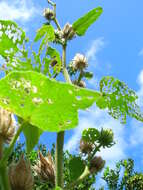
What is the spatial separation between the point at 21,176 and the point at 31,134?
0.09m

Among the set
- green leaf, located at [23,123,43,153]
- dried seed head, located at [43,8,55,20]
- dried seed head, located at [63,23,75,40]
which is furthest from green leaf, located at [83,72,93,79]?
green leaf, located at [23,123,43,153]

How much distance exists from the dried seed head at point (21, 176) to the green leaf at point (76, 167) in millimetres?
565

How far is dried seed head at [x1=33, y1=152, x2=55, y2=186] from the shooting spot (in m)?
0.99

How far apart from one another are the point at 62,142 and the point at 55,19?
84cm

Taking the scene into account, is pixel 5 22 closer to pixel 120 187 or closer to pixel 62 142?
pixel 62 142

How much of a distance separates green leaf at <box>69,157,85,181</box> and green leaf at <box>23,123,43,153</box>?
1.74 feet

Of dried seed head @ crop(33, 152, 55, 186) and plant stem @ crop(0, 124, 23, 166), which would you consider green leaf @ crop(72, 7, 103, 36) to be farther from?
plant stem @ crop(0, 124, 23, 166)

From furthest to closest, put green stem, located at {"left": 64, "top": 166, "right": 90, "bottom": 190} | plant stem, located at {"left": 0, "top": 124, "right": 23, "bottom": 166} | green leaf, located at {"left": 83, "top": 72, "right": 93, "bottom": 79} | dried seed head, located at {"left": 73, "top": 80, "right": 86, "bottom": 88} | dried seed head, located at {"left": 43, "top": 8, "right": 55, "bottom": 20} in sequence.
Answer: dried seed head, located at {"left": 43, "top": 8, "right": 55, "bottom": 20} → green leaf, located at {"left": 83, "top": 72, "right": 93, "bottom": 79} → dried seed head, located at {"left": 73, "top": 80, "right": 86, "bottom": 88} → green stem, located at {"left": 64, "top": 166, "right": 90, "bottom": 190} → plant stem, located at {"left": 0, "top": 124, "right": 23, "bottom": 166}

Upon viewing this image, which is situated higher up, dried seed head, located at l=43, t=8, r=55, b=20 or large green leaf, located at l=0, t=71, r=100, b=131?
dried seed head, located at l=43, t=8, r=55, b=20

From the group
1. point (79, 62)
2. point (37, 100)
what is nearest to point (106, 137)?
point (79, 62)

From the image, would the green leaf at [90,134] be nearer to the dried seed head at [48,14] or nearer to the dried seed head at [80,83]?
the dried seed head at [80,83]

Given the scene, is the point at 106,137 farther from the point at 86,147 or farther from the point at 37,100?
the point at 37,100

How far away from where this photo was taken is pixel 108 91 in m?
1.08

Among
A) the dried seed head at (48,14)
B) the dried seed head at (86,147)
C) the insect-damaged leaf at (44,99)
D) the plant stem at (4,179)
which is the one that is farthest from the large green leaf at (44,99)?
the dried seed head at (48,14)
